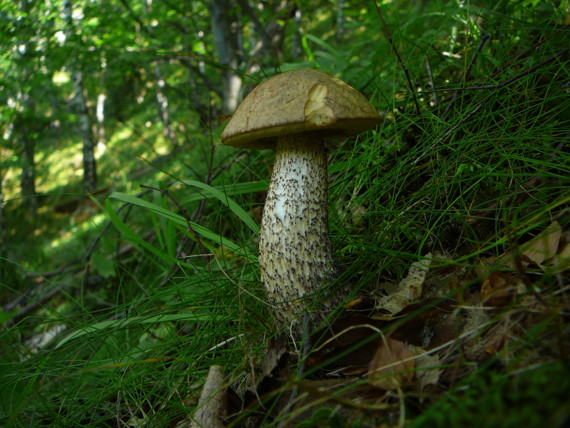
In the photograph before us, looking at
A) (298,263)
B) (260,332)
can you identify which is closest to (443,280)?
(298,263)

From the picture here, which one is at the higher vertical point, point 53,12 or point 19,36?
point 53,12

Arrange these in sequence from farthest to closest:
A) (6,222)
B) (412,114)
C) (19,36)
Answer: (6,222), (19,36), (412,114)

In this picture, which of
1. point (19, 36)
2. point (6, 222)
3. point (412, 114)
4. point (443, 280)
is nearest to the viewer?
point (443, 280)

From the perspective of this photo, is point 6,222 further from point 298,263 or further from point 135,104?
point 135,104

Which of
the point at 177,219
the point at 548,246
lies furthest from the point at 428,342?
the point at 177,219

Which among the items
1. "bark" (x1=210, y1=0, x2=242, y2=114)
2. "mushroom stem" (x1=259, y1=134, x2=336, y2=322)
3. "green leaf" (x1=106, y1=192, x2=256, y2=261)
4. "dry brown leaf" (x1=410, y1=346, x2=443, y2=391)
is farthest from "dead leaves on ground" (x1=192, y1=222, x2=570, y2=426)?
"bark" (x1=210, y1=0, x2=242, y2=114)

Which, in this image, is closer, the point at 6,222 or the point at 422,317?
the point at 422,317

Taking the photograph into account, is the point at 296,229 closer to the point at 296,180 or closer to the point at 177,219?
the point at 296,180
